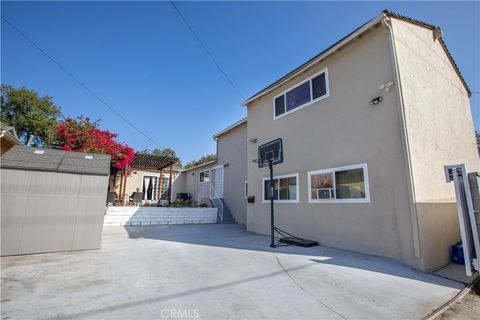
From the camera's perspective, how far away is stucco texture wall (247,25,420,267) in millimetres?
5266

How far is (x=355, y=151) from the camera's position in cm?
616

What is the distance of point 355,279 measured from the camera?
4035mm

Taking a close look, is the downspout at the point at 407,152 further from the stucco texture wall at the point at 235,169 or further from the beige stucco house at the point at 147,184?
the beige stucco house at the point at 147,184

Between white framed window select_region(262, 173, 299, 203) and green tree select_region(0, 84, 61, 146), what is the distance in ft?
59.5

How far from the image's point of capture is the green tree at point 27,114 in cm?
1770

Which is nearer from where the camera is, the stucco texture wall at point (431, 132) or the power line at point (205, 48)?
the stucco texture wall at point (431, 132)

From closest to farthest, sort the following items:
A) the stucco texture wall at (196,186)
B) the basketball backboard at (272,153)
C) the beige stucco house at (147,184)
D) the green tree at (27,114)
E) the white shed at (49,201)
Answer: the white shed at (49,201) → the basketball backboard at (272,153) → the stucco texture wall at (196,186) → the beige stucco house at (147,184) → the green tree at (27,114)

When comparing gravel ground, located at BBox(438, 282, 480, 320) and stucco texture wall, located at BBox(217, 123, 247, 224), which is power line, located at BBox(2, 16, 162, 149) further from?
gravel ground, located at BBox(438, 282, 480, 320)

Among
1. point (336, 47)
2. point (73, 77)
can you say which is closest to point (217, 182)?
point (73, 77)

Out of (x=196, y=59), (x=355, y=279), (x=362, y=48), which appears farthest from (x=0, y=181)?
(x=362, y=48)

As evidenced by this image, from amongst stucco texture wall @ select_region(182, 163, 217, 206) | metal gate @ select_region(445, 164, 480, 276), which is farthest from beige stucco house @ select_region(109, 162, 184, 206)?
metal gate @ select_region(445, 164, 480, 276)

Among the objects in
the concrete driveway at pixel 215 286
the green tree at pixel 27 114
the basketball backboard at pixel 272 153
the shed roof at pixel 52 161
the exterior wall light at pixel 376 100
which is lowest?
the concrete driveway at pixel 215 286

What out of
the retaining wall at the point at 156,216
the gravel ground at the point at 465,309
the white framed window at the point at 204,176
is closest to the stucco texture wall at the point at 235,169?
the retaining wall at the point at 156,216

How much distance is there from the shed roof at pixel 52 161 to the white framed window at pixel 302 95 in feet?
20.3
